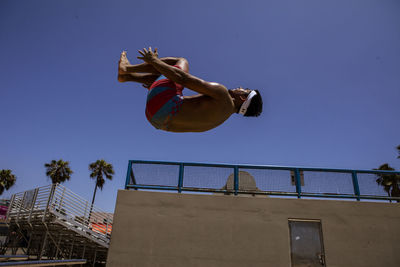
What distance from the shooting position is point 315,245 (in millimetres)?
7125

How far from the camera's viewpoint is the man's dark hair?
234 cm

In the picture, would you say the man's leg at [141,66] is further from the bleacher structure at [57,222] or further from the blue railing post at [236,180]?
the bleacher structure at [57,222]

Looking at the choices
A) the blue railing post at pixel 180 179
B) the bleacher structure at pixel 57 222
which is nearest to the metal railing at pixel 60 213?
the bleacher structure at pixel 57 222

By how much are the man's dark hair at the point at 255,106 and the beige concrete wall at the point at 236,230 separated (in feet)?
17.9

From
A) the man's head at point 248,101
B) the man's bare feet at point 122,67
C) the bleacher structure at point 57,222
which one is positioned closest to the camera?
the man's head at point 248,101

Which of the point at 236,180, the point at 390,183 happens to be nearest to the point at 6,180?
the point at 236,180

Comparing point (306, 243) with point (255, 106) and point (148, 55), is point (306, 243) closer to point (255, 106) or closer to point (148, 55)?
point (255, 106)

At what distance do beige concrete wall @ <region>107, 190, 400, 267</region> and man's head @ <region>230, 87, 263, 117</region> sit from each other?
5.48 m

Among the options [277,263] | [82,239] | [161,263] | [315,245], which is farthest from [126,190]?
[82,239]

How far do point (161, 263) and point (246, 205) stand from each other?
2.77 metres

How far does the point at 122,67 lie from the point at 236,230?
5996 mm

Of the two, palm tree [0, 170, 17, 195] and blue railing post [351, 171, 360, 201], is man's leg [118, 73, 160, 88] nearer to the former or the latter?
blue railing post [351, 171, 360, 201]

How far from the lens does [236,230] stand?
→ 7156 millimetres

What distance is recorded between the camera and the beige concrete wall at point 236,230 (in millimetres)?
6918
